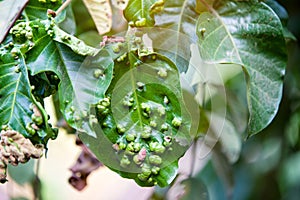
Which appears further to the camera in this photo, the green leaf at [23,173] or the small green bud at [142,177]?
the green leaf at [23,173]

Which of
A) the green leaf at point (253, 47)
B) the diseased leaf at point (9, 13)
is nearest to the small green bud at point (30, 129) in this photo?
the diseased leaf at point (9, 13)

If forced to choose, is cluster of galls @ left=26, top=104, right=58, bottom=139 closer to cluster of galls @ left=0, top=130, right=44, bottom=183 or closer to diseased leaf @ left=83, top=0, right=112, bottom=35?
cluster of galls @ left=0, top=130, right=44, bottom=183

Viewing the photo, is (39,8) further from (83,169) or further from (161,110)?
(83,169)

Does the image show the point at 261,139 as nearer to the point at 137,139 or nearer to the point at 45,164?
the point at 137,139

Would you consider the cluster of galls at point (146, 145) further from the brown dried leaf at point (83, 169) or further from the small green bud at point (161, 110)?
the brown dried leaf at point (83, 169)

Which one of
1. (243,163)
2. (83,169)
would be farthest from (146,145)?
(243,163)

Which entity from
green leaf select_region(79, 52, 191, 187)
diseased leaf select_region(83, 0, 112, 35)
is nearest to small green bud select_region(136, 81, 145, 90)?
green leaf select_region(79, 52, 191, 187)
